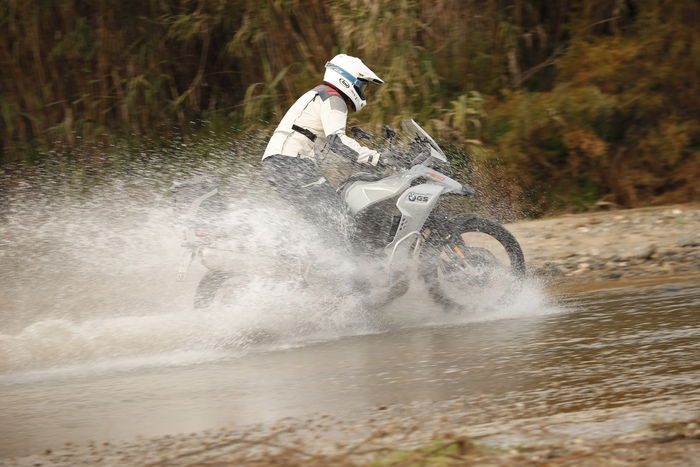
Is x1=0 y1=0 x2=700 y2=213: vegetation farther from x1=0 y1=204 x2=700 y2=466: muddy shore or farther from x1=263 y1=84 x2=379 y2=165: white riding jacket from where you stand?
x1=0 y1=204 x2=700 y2=466: muddy shore

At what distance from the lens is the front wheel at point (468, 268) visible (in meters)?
7.32

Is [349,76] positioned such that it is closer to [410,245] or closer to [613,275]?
[410,245]

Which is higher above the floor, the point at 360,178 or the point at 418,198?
the point at 360,178

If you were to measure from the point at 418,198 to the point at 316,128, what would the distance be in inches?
39.6

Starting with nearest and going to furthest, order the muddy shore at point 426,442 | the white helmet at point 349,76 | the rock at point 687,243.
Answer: the muddy shore at point 426,442 < the white helmet at point 349,76 < the rock at point 687,243

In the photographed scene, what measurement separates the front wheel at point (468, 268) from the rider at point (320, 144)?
0.74 meters

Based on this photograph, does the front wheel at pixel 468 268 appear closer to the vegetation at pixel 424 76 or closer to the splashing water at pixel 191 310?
the splashing water at pixel 191 310

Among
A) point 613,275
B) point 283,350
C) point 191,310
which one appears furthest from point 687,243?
point 191,310

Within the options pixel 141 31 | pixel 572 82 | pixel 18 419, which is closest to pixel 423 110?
pixel 572 82

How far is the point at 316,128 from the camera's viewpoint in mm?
7660

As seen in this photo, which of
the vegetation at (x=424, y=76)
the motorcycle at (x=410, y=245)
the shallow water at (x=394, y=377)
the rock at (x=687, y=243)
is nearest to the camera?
the shallow water at (x=394, y=377)

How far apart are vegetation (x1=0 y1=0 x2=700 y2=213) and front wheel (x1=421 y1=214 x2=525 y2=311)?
473 cm

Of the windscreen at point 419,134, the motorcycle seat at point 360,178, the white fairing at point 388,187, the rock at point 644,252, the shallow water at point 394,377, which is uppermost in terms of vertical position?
the windscreen at point 419,134

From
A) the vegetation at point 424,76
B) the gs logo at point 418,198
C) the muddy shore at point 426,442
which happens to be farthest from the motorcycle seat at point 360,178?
the vegetation at point 424,76
